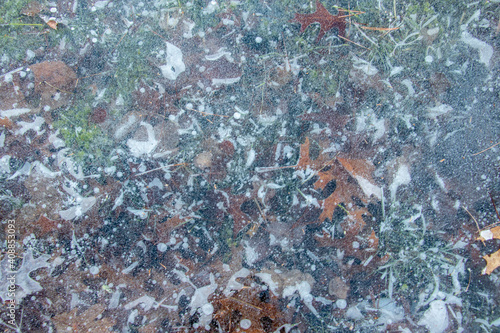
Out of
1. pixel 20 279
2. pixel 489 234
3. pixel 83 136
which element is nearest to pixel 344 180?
pixel 489 234

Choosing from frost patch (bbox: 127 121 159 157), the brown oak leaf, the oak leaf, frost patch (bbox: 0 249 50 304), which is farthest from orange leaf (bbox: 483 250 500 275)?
frost patch (bbox: 0 249 50 304)

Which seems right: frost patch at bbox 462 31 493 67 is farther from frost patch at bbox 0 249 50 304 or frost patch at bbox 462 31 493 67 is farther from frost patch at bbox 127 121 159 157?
frost patch at bbox 0 249 50 304

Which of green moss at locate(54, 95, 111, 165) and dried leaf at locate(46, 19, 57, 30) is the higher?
dried leaf at locate(46, 19, 57, 30)

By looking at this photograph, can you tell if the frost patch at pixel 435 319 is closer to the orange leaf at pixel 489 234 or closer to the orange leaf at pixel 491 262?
the orange leaf at pixel 491 262

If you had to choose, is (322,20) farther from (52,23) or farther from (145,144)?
(52,23)

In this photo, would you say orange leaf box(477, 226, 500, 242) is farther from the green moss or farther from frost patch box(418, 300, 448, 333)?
the green moss

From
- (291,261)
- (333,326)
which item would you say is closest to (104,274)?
(291,261)

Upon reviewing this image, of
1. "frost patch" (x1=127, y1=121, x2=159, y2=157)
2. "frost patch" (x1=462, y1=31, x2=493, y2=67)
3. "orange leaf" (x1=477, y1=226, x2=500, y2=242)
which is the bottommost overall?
"orange leaf" (x1=477, y1=226, x2=500, y2=242)

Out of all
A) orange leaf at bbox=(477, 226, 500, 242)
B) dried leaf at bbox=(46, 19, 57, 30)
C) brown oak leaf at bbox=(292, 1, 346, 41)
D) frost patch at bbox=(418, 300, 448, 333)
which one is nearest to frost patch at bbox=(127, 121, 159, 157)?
dried leaf at bbox=(46, 19, 57, 30)

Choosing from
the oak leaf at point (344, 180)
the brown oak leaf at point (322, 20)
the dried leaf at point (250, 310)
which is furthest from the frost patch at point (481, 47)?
the dried leaf at point (250, 310)
